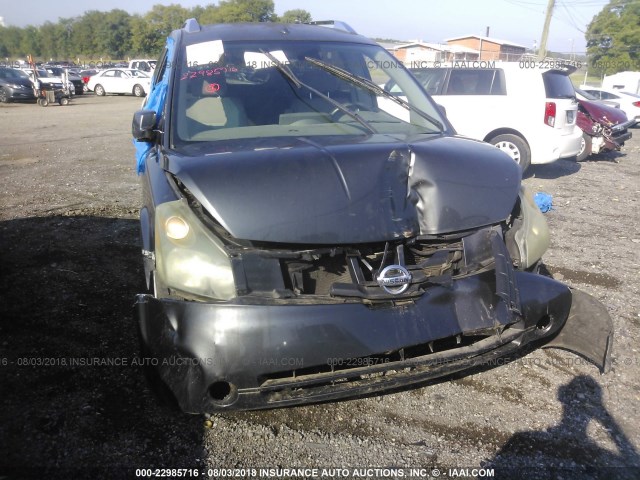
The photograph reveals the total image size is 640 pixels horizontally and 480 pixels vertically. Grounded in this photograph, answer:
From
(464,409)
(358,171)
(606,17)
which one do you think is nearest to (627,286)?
(464,409)

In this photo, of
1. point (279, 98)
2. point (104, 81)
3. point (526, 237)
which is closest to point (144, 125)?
point (279, 98)

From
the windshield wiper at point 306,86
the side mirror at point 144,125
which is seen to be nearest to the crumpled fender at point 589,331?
the windshield wiper at point 306,86

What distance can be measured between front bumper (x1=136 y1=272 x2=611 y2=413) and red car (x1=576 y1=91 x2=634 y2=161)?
9.21 meters

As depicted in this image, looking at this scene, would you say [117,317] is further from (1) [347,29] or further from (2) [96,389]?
(1) [347,29]

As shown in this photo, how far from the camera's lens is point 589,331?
9.91ft

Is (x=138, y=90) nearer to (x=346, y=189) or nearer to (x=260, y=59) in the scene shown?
(x=260, y=59)

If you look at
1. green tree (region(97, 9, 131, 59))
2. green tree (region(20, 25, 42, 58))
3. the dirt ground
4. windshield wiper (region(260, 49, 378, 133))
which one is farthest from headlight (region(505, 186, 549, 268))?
green tree (region(20, 25, 42, 58))

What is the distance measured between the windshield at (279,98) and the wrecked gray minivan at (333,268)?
110 mm

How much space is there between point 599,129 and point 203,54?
9.47m

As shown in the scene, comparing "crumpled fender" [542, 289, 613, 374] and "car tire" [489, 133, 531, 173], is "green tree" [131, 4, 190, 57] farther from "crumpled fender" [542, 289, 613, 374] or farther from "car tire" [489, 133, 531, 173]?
"crumpled fender" [542, 289, 613, 374]

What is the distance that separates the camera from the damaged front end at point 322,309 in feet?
7.00

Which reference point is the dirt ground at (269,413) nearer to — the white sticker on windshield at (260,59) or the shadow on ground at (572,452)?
the shadow on ground at (572,452)

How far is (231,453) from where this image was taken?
2.43 metres

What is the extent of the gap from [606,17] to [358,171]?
61.7 meters
